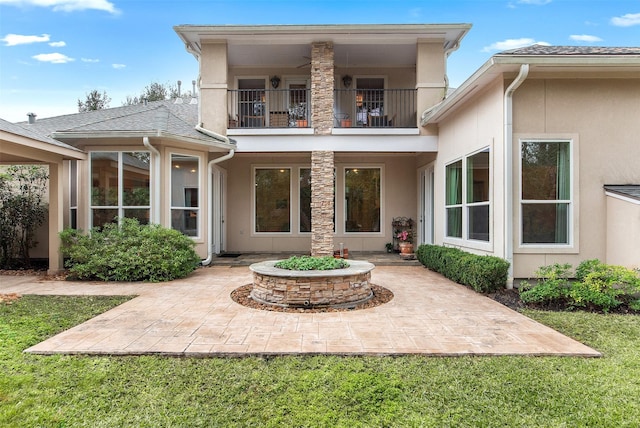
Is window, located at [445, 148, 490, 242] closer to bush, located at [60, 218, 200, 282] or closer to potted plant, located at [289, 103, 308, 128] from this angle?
potted plant, located at [289, 103, 308, 128]

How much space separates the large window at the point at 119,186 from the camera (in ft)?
28.2

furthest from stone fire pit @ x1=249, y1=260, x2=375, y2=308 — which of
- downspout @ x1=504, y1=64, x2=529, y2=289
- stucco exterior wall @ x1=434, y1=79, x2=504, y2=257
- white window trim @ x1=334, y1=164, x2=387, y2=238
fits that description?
white window trim @ x1=334, y1=164, x2=387, y2=238

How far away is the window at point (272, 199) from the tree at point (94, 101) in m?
19.7

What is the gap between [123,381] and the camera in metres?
3.02

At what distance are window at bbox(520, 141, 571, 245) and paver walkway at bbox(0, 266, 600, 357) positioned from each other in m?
1.66

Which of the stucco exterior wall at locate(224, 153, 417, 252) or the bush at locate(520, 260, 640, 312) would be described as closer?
the bush at locate(520, 260, 640, 312)

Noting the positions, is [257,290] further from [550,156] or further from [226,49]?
[226,49]

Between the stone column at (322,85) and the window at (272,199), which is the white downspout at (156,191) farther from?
the stone column at (322,85)

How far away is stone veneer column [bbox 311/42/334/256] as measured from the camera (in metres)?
9.56

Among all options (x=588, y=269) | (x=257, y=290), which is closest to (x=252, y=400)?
(x=257, y=290)

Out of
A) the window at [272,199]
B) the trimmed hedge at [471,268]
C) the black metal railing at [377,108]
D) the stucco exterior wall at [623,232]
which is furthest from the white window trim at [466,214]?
the window at [272,199]

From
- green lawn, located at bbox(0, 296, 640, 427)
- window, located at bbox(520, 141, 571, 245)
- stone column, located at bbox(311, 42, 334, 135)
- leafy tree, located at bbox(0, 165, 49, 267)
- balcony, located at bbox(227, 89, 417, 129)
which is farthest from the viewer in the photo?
balcony, located at bbox(227, 89, 417, 129)

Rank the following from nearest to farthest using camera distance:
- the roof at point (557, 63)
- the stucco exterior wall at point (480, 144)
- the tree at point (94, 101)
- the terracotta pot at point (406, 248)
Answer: the roof at point (557, 63) < the stucco exterior wall at point (480, 144) < the terracotta pot at point (406, 248) < the tree at point (94, 101)

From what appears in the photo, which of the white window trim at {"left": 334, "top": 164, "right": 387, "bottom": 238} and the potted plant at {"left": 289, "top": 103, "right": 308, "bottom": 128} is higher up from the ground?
the potted plant at {"left": 289, "top": 103, "right": 308, "bottom": 128}
